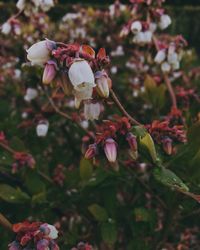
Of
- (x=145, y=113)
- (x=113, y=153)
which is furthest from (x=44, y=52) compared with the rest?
(x=145, y=113)

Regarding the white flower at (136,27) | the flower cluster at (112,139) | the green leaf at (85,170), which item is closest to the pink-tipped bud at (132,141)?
the flower cluster at (112,139)

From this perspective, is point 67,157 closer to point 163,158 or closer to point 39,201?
point 39,201

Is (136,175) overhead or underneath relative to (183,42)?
underneath

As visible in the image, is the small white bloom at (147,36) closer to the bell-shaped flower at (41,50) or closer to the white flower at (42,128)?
the white flower at (42,128)

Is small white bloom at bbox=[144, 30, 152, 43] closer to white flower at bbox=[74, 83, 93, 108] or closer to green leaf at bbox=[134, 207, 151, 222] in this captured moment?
green leaf at bbox=[134, 207, 151, 222]

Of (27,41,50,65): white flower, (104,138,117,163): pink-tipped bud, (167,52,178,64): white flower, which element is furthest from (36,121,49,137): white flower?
(27,41,50,65): white flower
